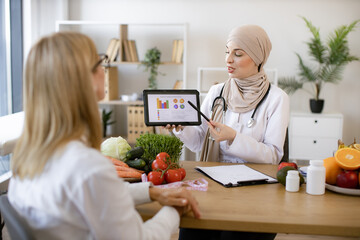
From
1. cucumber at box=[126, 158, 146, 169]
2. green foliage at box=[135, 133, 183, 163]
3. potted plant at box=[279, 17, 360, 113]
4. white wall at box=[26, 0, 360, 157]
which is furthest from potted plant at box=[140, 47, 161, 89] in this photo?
cucumber at box=[126, 158, 146, 169]

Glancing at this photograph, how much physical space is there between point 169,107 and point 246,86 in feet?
2.08

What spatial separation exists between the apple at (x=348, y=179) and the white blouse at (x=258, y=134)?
0.57m

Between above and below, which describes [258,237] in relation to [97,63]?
below

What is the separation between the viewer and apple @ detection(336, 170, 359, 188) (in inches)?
63.7

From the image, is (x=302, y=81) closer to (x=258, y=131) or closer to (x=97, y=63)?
(x=258, y=131)

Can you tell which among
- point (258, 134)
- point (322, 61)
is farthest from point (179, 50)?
point (258, 134)

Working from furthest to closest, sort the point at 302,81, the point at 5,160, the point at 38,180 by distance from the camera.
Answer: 1. the point at 302,81
2. the point at 5,160
3. the point at 38,180

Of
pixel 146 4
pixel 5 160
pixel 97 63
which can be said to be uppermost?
pixel 146 4

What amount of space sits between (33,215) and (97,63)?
45cm

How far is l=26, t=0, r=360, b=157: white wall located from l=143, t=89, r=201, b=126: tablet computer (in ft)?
9.46

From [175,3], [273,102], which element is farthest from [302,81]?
[273,102]

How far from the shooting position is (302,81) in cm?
482

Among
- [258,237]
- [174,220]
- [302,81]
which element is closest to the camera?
[174,220]

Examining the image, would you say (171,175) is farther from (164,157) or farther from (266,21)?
(266,21)
